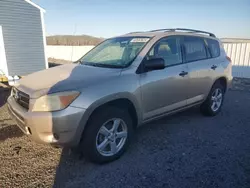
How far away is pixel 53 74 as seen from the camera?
3.27 meters

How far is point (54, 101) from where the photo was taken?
8.37 ft

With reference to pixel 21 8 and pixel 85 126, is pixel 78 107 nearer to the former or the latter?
pixel 85 126

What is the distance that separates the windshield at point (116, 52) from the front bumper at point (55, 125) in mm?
1147

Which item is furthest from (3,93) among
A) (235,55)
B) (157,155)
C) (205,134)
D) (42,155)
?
(235,55)

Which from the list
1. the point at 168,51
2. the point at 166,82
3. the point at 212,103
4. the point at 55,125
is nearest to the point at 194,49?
the point at 168,51

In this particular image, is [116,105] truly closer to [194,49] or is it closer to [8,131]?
[194,49]

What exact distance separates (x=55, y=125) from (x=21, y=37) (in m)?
9.91

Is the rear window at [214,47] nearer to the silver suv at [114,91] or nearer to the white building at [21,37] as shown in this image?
the silver suv at [114,91]

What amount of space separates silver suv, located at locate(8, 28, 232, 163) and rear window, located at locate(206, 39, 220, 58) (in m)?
0.19

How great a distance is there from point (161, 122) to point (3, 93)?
546cm

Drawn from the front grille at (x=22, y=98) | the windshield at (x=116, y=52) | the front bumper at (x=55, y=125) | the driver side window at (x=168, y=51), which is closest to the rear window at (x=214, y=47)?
the driver side window at (x=168, y=51)

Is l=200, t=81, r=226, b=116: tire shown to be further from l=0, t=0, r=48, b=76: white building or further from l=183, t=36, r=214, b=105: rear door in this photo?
l=0, t=0, r=48, b=76: white building

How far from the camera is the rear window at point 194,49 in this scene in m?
4.12

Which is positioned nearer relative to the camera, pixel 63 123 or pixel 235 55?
pixel 63 123
